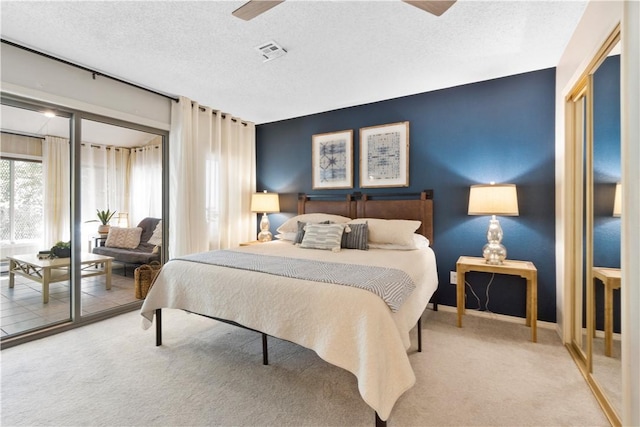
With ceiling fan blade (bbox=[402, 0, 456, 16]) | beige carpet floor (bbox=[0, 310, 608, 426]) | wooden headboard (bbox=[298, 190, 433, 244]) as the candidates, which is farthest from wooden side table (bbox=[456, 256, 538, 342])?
ceiling fan blade (bbox=[402, 0, 456, 16])

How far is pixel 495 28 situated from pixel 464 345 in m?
2.61

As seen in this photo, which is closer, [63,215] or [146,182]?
[63,215]

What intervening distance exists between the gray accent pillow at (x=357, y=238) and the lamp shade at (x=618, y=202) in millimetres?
1901

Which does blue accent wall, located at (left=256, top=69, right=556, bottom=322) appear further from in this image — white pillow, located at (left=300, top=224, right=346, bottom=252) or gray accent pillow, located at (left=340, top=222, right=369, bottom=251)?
white pillow, located at (left=300, top=224, right=346, bottom=252)

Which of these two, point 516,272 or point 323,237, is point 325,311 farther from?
point 516,272

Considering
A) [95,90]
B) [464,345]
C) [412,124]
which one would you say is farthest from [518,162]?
[95,90]

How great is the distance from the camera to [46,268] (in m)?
2.87

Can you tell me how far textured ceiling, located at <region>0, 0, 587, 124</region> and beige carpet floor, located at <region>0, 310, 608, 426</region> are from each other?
8.51 feet

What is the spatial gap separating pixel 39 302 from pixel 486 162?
4.91 meters

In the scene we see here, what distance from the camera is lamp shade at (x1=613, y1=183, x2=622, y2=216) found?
4.71 ft

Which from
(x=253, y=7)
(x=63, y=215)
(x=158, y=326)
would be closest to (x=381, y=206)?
(x=253, y=7)

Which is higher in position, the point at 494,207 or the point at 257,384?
the point at 494,207

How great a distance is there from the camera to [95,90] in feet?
9.66

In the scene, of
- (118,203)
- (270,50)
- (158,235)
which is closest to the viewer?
(270,50)
